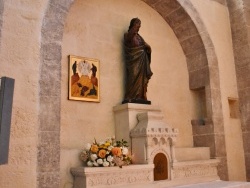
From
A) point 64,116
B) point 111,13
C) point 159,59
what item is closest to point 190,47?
point 159,59

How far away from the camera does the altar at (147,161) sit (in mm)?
4055

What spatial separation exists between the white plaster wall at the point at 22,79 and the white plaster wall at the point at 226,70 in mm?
3653

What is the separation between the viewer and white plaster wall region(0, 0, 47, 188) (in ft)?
11.9

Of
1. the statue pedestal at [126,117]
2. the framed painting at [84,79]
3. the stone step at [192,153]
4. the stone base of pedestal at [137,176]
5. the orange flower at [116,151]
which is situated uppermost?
the framed painting at [84,79]

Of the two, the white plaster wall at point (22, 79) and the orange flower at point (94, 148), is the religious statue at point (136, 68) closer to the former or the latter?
the orange flower at point (94, 148)

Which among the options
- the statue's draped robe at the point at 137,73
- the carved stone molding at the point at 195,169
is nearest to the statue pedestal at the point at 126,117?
the statue's draped robe at the point at 137,73

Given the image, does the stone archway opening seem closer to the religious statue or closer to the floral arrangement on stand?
the floral arrangement on stand

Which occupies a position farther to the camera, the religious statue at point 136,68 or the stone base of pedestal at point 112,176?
the religious statue at point 136,68

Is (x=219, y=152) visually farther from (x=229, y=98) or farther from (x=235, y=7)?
(x=235, y=7)

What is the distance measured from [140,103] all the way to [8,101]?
2970 mm

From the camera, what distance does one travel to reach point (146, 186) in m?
4.29

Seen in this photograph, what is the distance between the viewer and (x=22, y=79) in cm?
387

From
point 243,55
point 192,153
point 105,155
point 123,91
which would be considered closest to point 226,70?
point 243,55

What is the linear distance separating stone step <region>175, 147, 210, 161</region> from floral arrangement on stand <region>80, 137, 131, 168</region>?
1.34 meters
